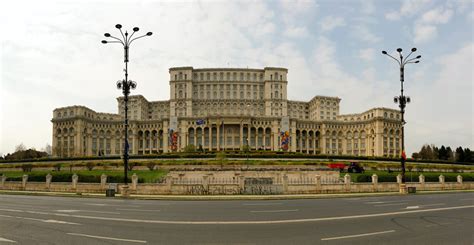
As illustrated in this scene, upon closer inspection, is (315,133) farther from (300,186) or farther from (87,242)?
(87,242)

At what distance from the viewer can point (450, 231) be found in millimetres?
11938

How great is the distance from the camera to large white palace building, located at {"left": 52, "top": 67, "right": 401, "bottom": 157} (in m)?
137

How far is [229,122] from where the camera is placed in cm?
13125

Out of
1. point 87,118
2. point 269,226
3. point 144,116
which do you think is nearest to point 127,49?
point 269,226

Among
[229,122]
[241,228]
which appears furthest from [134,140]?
[241,228]

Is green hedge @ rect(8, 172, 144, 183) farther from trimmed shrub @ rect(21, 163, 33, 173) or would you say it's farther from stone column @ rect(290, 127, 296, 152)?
stone column @ rect(290, 127, 296, 152)

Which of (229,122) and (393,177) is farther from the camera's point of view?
(229,122)

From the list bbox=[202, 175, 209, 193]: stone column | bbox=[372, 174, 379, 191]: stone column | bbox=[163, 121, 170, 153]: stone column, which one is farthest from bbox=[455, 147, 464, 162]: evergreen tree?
bbox=[202, 175, 209, 193]: stone column

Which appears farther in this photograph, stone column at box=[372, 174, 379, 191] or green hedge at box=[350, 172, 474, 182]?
green hedge at box=[350, 172, 474, 182]

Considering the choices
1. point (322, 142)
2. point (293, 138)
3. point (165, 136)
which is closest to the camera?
point (293, 138)

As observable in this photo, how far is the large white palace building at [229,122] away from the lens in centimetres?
13700

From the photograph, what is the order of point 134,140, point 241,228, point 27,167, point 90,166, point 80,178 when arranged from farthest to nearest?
point 134,140 → point 27,167 → point 90,166 → point 80,178 → point 241,228

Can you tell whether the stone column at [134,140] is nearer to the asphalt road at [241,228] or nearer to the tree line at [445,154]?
the tree line at [445,154]

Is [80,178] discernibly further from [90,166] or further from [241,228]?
[241,228]
